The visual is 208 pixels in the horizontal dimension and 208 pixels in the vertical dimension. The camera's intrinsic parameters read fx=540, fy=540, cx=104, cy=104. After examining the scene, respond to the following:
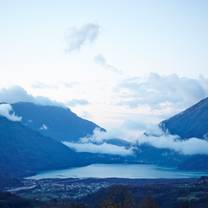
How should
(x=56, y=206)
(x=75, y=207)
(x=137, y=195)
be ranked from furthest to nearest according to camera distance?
1. (x=137, y=195)
2. (x=56, y=206)
3. (x=75, y=207)

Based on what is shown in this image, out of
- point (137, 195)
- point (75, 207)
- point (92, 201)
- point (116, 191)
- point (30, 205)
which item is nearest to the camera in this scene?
point (75, 207)

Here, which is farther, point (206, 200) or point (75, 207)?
point (206, 200)

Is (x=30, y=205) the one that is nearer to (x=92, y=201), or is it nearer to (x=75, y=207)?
(x=92, y=201)

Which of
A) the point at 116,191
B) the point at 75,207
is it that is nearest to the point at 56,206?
the point at 116,191

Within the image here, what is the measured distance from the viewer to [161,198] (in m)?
182

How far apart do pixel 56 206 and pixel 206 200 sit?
4681 centimetres

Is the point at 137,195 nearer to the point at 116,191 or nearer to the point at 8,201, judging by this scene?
the point at 8,201

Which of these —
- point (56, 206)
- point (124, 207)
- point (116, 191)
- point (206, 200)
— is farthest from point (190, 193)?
point (124, 207)

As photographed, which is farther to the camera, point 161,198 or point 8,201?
point 161,198

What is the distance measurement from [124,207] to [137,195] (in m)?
90.3

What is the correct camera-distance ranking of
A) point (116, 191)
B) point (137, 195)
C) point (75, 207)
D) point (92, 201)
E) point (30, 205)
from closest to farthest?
point (75, 207) < point (116, 191) < point (30, 205) < point (92, 201) < point (137, 195)

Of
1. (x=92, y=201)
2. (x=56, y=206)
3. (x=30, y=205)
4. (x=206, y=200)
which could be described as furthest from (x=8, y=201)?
(x=206, y=200)

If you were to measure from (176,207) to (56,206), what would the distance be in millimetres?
34652

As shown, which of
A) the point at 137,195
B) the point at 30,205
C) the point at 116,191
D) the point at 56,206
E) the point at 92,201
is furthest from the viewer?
the point at 137,195
